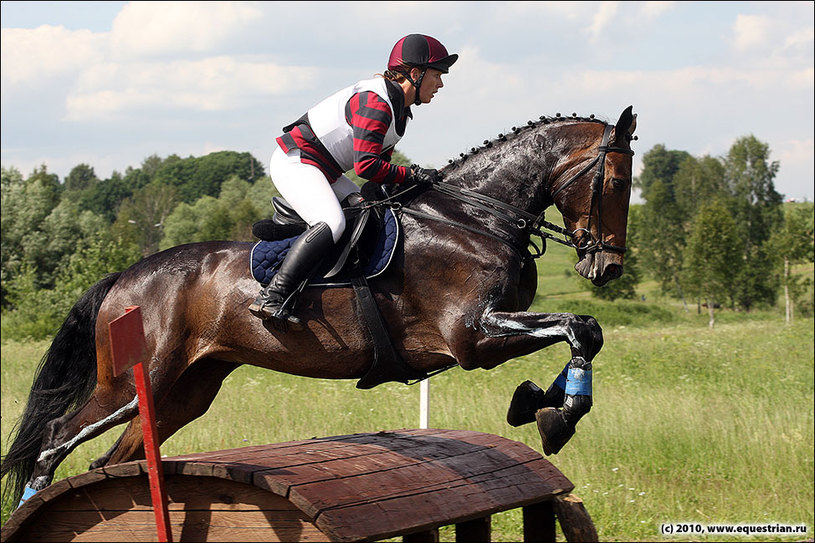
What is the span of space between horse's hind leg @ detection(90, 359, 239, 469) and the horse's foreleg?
167 centimetres

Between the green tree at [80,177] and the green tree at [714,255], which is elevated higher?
the green tree at [80,177]

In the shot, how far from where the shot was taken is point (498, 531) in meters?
7.12

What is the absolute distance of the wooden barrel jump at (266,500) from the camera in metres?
3.12

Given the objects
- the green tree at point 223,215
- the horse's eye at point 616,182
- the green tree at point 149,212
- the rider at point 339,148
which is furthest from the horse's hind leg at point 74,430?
the green tree at point 149,212

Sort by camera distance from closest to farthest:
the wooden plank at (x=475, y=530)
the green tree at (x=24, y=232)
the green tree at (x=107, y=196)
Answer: the wooden plank at (x=475, y=530) < the green tree at (x=24, y=232) < the green tree at (x=107, y=196)

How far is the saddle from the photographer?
4.15m

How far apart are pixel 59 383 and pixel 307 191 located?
1.97 metres

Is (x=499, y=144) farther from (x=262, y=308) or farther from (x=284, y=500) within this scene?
(x=284, y=500)

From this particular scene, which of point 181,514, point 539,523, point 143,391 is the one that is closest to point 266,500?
point 181,514

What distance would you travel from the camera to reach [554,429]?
3.88 m

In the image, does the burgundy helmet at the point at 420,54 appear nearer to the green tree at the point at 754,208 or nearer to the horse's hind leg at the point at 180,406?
the horse's hind leg at the point at 180,406

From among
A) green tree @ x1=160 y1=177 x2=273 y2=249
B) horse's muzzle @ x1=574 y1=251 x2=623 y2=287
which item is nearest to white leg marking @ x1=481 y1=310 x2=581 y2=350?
horse's muzzle @ x1=574 y1=251 x2=623 y2=287

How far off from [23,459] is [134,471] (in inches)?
77.1

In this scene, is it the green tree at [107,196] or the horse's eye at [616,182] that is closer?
the horse's eye at [616,182]
